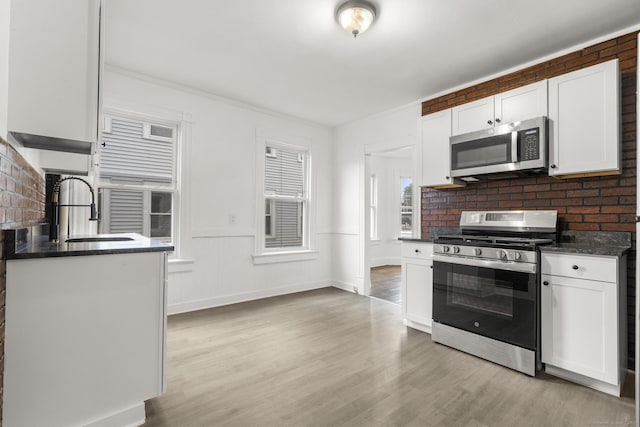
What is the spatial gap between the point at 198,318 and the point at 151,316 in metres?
1.98

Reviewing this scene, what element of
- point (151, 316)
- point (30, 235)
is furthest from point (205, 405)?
point (30, 235)

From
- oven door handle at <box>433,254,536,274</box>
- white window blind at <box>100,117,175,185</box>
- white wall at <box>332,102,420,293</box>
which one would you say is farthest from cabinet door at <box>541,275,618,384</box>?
white window blind at <box>100,117,175,185</box>

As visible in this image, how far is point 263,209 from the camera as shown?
177 inches

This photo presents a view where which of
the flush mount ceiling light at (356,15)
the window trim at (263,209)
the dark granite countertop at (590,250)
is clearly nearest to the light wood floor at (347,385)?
the dark granite countertop at (590,250)

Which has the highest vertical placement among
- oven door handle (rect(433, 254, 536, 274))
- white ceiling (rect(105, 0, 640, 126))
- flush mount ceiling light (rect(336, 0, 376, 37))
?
white ceiling (rect(105, 0, 640, 126))

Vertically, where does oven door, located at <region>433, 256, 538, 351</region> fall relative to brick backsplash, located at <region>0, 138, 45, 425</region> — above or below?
below

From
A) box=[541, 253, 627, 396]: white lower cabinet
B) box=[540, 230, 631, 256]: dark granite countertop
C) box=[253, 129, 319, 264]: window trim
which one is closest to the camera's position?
box=[541, 253, 627, 396]: white lower cabinet

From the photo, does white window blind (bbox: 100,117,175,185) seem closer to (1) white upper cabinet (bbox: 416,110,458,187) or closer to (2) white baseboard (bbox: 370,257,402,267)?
(1) white upper cabinet (bbox: 416,110,458,187)

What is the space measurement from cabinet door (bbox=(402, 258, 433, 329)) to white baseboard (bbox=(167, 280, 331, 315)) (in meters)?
1.91

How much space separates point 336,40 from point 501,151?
1743 millimetres

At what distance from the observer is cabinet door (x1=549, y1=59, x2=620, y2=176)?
2346 mm

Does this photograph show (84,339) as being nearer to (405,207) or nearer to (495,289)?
(495,289)

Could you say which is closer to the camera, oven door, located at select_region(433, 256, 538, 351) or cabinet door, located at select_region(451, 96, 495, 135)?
oven door, located at select_region(433, 256, 538, 351)

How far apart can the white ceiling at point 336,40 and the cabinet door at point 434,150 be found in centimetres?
46
